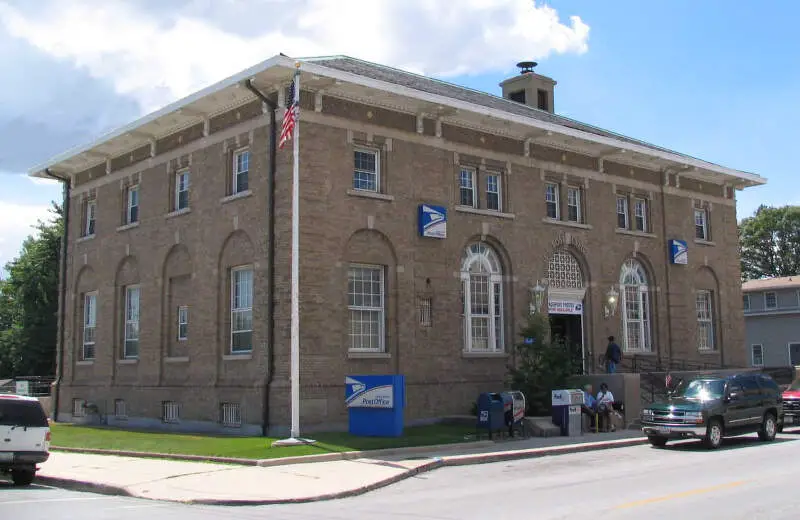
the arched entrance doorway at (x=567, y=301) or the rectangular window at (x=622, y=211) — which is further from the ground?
the rectangular window at (x=622, y=211)

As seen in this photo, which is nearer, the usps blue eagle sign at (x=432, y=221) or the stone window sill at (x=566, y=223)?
the usps blue eagle sign at (x=432, y=221)

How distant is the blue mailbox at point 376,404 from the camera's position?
68.9 ft

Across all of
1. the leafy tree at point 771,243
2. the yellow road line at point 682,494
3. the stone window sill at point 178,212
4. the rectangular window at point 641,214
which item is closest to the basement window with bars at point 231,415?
the stone window sill at point 178,212

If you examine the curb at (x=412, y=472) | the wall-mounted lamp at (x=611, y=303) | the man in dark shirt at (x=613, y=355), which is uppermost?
the wall-mounted lamp at (x=611, y=303)

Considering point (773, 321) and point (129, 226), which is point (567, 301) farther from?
point (773, 321)

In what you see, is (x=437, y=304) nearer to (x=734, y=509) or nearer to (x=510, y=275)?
(x=510, y=275)

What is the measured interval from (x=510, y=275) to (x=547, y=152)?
4982 mm

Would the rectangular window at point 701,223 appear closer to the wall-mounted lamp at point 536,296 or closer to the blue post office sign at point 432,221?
the wall-mounted lamp at point 536,296

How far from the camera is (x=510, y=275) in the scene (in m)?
28.9

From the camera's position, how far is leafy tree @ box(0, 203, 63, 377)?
2007 inches

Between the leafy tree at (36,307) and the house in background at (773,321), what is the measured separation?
4372 centimetres

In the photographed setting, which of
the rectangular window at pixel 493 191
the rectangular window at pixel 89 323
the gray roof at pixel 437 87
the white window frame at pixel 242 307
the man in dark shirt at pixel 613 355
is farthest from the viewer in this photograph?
the rectangular window at pixel 89 323

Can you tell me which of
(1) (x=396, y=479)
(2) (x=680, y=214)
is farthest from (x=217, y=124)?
(2) (x=680, y=214)

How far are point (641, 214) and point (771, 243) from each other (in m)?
55.0
